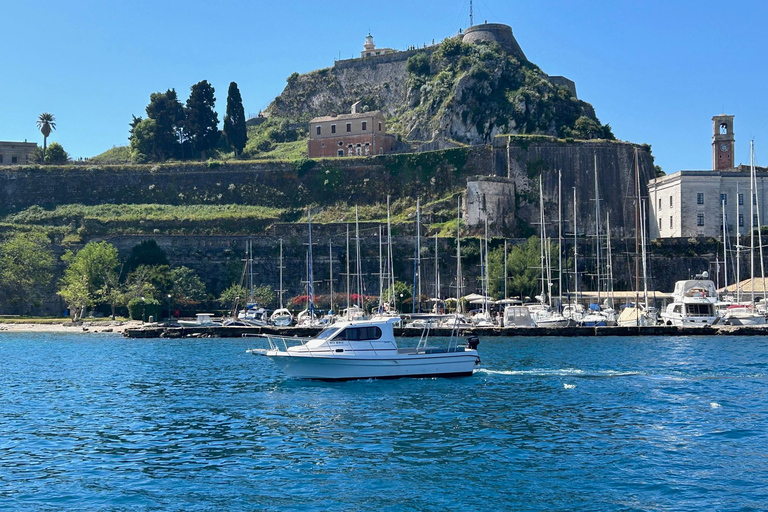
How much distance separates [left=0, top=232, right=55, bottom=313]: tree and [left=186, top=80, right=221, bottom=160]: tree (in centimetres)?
2484

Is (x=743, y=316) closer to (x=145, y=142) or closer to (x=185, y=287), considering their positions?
(x=185, y=287)

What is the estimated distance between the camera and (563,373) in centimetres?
3428

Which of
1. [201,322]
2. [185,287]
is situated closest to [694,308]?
[201,322]

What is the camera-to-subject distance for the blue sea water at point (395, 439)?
17.3 metres

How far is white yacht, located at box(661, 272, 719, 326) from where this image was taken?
55594 millimetres

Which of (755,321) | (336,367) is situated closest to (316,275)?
(755,321)

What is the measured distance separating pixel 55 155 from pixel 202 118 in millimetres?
17213

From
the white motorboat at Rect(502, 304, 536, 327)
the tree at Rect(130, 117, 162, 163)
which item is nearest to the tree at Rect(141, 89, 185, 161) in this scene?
the tree at Rect(130, 117, 162, 163)

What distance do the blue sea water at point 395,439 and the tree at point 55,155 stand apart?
6234 cm

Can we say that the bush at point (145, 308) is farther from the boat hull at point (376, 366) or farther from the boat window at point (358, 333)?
the boat window at point (358, 333)

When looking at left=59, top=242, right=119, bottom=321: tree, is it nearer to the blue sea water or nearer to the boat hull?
the blue sea water

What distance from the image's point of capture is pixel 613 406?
26828mm

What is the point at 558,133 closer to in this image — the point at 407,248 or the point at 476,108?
the point at 476,108

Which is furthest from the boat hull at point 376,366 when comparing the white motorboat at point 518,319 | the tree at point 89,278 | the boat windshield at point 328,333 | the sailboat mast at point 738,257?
the tree at point 89,278
